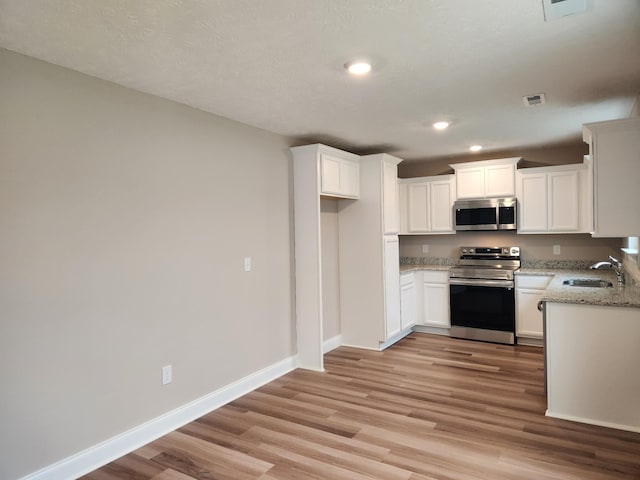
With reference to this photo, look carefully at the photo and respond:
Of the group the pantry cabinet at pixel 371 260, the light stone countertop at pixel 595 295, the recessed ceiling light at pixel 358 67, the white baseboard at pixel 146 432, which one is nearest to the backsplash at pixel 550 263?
the light stone countertop at pixel 595 295

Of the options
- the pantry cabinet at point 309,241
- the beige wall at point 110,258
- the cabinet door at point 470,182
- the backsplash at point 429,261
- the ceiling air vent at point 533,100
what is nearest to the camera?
the beige wall at point 110,258

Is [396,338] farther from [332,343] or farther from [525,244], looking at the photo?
[525,244]

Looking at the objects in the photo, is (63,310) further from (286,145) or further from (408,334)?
(408,334)

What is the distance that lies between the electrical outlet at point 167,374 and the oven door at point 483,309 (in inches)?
142

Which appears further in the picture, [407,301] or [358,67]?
[407,301]

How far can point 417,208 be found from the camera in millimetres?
5926

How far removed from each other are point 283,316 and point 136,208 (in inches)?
74.9

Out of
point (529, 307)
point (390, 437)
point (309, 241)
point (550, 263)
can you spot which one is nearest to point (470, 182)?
point (550, 263)

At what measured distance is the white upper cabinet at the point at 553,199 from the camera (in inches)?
193

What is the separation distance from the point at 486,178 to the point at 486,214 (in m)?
0.45

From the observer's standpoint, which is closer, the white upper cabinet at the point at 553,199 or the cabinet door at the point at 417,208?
the white upper cabinet at the point at 553,199

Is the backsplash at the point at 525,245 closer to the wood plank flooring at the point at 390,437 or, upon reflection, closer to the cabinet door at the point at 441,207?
the cabinet door at the point at 441,207

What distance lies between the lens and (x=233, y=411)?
340 centimetres

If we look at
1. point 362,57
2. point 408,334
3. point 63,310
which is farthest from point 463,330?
point 63,310
